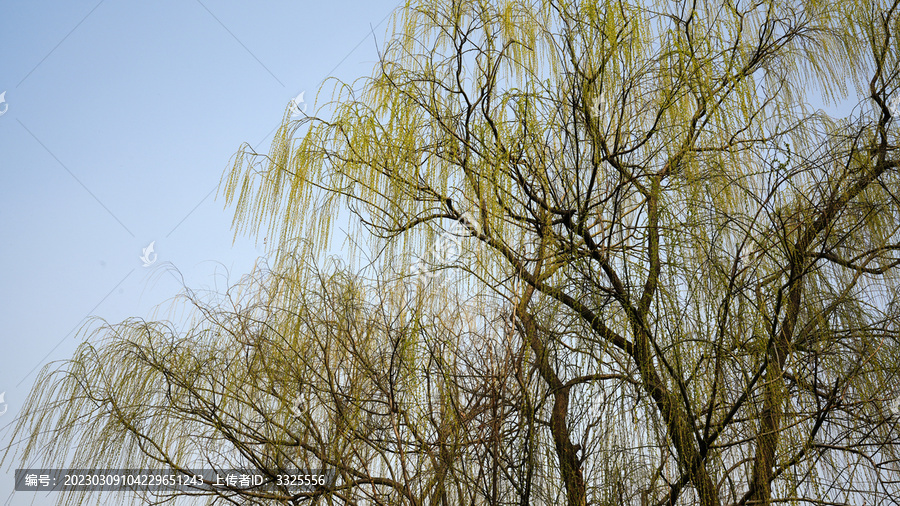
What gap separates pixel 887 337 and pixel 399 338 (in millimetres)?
1179

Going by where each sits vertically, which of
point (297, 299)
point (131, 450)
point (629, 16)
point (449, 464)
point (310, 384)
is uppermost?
point (629, 16)

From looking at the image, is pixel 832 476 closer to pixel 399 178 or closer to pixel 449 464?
pixel 449 464

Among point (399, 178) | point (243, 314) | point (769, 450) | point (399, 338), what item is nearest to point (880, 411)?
point (769, 450)

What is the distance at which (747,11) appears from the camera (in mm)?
1895

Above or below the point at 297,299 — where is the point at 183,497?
below

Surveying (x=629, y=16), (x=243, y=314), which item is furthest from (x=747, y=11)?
(x=243, y=314)

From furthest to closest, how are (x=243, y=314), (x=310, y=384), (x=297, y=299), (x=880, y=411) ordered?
(x=243, y=314), (x=297, y=299), (x=310, y=384), (x=880, y=411)

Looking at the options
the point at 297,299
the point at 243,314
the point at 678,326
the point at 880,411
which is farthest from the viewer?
the point at 243,314

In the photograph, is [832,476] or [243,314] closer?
[832,476]

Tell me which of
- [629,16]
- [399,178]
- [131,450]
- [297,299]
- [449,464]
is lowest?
[449,464]

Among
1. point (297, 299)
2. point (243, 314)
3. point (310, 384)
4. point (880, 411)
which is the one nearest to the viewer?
point (880, 411)

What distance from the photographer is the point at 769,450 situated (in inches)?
58.9

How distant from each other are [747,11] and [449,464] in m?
1.44

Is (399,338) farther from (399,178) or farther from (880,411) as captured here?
(880,411)
